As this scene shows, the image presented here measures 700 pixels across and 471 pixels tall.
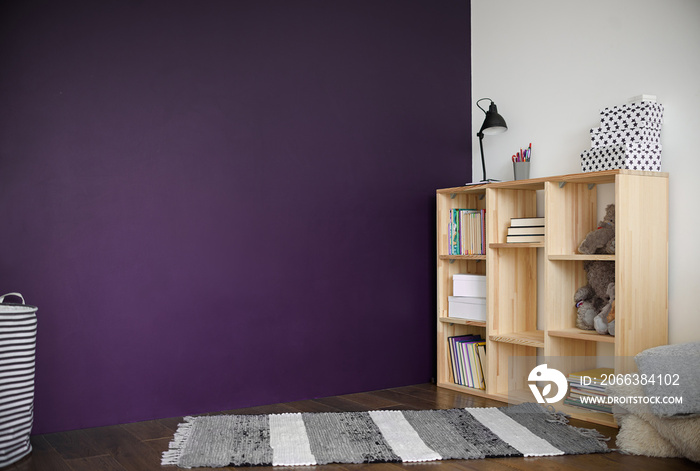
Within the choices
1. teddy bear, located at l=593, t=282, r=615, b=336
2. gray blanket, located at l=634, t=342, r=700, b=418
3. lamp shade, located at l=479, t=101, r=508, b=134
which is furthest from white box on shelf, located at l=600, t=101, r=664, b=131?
gray blanket, located at l=634, t=342, r=700, b=418

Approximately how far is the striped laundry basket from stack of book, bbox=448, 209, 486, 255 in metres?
2.28

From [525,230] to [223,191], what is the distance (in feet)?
5.32

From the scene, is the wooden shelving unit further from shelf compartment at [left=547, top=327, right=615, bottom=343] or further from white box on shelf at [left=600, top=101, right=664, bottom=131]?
white box on shelf at [left=600, top=101, right=664, bottom=131]

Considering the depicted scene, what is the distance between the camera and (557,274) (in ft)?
10.8

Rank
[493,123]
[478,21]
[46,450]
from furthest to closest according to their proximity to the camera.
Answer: [478,21] → [493,123] → [46,450]

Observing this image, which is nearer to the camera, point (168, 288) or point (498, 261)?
point (168, 288)

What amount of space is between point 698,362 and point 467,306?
4.71 feet

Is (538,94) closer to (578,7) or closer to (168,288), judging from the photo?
(578,7)

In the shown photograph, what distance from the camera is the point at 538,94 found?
3.81m

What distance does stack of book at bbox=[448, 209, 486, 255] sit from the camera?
3.71 meters

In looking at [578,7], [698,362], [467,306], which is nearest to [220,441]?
[467,306]

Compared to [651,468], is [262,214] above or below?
above

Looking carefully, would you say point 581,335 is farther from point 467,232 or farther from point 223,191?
point 223,191

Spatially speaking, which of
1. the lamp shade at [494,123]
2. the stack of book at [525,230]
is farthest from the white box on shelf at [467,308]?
the lamp shade at [494,123]
